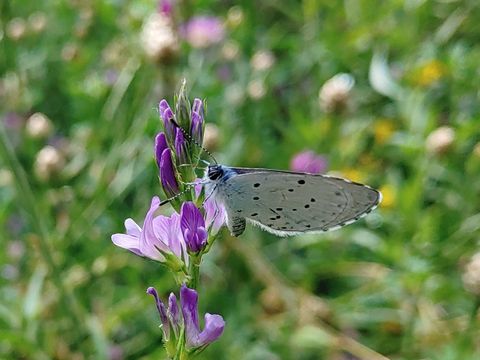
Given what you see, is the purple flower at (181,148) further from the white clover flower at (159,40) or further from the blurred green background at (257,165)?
the white clover flower at (159,40)

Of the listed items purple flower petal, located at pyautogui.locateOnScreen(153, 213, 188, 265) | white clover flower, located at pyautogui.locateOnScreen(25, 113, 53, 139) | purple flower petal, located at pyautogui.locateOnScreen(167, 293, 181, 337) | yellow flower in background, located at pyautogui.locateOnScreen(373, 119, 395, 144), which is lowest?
yellow flower in background, located at pyautogui.locateOnScreen(373, 119, 395, 144)

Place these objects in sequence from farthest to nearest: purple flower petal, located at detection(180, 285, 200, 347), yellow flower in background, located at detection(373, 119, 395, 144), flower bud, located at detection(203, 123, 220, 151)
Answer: yellow flower in background, located at detection(373, 119, 395, 144)
flower bud, located at detection(203, 123, 220, 151)
purple flower petal, located at detection(180, 285, 200, 347)

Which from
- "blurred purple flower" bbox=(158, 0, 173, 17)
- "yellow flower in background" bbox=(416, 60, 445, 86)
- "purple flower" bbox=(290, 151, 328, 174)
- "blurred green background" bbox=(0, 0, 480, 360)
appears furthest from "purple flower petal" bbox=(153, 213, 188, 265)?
"yellow flower in background" bbox=(416, 60, 445, 86)

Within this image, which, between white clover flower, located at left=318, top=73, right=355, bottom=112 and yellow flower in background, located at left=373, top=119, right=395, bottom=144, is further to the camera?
yellow flower in background, located at left=373, top=119, right=395, bottom=144

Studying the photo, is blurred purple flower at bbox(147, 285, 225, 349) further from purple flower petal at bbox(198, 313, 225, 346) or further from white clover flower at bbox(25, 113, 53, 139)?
white clover flower at bbox(25, 113, 53, 139)

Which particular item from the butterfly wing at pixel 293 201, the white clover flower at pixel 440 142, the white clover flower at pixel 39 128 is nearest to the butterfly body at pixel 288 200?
the butterfly wing at pixel 293 201

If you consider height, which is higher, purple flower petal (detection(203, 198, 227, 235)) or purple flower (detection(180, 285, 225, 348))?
purple flower petal (detection(203, 198, 227, 235))

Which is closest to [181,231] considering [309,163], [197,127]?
[197,127]
